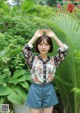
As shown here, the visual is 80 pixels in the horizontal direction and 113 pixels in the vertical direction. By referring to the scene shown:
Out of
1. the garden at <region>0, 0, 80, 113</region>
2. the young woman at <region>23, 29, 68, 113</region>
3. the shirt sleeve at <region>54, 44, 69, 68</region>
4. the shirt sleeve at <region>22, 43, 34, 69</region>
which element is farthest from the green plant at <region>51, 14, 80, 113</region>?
the shirt sleeve at <region>22, 43, 34, 69</region>

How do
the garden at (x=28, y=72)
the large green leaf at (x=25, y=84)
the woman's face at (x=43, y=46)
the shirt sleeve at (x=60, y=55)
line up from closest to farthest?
the woman's face at (x=43, y=46), the shirt sleeve at (x=60, y=55), the garden at (x=28, y=72), the large green leaf at (x=25, y=84)

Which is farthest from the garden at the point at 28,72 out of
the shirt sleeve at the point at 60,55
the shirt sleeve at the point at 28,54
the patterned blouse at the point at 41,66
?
the shirt sleeve at the point at 28,54

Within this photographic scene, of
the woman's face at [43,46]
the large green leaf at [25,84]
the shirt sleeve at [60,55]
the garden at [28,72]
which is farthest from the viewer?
the large green leaf at [25,84]

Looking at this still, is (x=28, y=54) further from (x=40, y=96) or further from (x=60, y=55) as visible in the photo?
(x=40, y=96)

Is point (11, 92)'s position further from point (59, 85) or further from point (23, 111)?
point (59, 85)

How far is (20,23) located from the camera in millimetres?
6320

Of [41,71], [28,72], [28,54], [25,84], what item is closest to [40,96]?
[41,71]

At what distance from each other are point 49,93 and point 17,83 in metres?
0.93

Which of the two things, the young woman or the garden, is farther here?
the garden

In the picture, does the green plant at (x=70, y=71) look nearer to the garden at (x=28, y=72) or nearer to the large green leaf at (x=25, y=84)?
the garden at (x=28, y=72)

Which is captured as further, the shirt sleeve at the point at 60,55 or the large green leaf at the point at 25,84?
the large green leaf at the point at 25,84

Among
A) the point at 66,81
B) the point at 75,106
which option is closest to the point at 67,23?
the point at 66,81

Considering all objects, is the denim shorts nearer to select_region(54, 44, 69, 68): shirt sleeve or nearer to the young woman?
the young woman

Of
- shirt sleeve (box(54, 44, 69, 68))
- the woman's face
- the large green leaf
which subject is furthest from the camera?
the large green leaf
